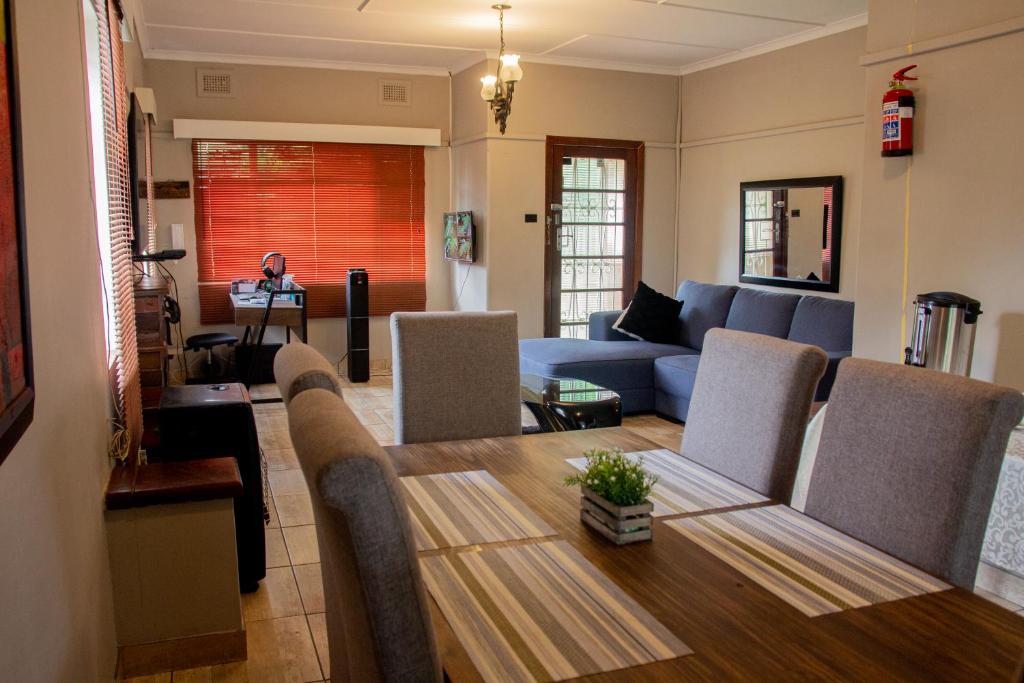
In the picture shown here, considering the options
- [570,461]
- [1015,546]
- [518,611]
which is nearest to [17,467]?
[518,611]

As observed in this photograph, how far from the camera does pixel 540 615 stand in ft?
4.42

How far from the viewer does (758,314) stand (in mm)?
5770

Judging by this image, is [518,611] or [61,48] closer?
[518,611]

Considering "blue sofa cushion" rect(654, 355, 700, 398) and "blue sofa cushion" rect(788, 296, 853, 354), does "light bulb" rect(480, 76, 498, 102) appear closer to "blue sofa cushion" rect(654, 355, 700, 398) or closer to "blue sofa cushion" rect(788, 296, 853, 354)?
"blue sofa cushion" rect(654, 355, 700, 398)

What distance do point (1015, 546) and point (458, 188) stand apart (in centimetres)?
530

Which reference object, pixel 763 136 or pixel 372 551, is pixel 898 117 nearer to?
pixel 763 136

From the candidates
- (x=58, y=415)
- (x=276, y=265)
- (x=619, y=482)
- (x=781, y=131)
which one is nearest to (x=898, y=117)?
(x=781, y=131)

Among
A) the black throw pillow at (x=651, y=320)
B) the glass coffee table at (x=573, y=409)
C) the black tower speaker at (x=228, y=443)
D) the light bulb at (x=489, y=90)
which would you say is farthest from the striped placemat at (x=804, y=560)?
the black throw pillow at (x=651, y=320)

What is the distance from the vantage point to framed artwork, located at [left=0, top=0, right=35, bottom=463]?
3.93 feet

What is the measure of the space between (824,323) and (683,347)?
1162 millimetres

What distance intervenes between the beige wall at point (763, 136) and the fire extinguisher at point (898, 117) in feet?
5.22

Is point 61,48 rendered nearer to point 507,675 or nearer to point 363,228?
point 507,675

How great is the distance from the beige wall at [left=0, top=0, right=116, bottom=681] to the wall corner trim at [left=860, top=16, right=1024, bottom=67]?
10.4 feet

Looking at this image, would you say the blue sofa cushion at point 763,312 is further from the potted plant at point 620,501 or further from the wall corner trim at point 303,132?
the potted plant at point 620,501
